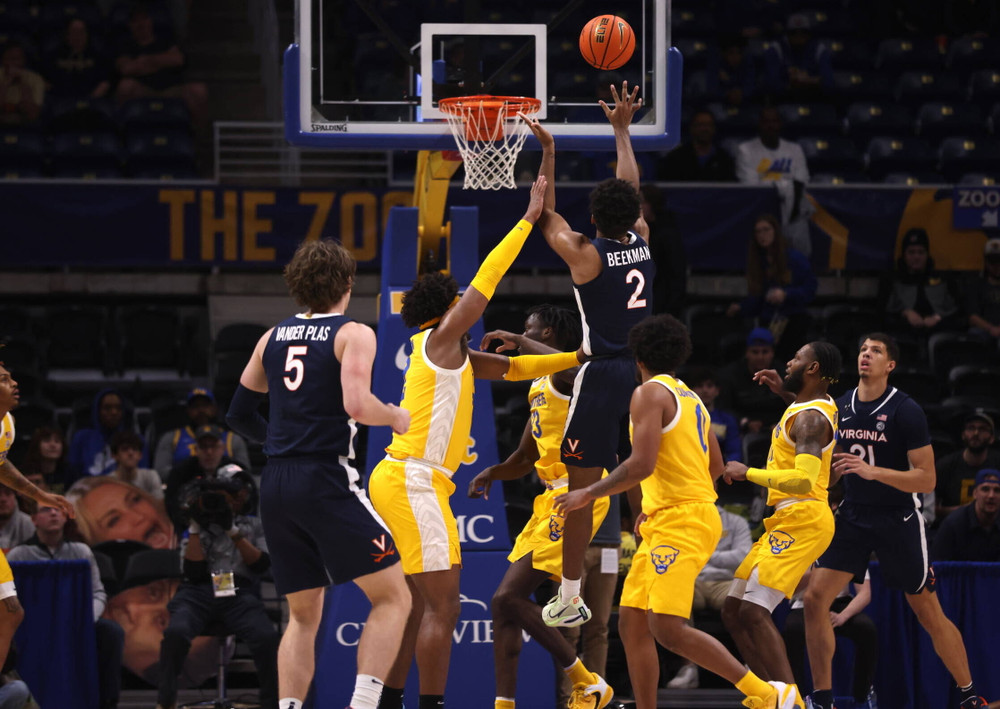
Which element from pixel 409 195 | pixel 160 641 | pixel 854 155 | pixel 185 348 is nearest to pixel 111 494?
pixel 160 641

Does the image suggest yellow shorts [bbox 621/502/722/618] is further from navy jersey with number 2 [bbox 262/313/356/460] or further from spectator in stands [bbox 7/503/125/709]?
spectator in stands [bbox 7/503/125/709]

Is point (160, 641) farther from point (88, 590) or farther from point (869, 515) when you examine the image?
point (869, 515)

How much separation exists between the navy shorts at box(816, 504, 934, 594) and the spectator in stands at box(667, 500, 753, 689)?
1854 mm

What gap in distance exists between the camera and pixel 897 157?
14961 mm

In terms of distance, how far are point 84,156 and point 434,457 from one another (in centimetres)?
871

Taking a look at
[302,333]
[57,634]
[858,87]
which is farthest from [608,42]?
[858,87]

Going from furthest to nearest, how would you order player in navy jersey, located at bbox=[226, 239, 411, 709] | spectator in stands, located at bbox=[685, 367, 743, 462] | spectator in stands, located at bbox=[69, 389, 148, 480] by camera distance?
spectator in stands, located at bbox=[69, 389, 148, 480]
spectator in stands, located at bbox=[685, 367, 743, 462]
player in navy jersey, located at bbox=[226, 239, 411, 709]

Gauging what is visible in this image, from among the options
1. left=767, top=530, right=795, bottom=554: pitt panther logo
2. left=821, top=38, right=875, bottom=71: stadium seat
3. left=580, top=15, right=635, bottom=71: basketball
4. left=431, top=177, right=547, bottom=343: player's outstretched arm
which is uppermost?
left=821, top=38, right=875, bottom=71: stadium seat

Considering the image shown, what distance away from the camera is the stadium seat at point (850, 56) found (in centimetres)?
1639

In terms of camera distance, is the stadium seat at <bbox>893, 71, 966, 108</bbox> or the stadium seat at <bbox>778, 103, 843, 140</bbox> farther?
the stadium seat at <bbox>893, 71, 966, 108</bbox>

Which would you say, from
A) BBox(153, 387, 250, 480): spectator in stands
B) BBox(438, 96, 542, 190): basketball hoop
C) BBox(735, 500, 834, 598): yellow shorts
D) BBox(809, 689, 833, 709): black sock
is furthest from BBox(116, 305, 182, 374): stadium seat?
BBox(809, 689, 833, 709): black sock

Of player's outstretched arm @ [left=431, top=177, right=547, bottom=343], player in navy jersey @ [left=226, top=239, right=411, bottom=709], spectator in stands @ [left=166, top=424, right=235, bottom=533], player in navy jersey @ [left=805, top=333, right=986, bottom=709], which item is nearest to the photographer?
player in navy jersey @ [left=226, top=239, right=411, bottom=709]

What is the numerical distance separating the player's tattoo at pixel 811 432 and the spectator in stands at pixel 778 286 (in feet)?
17.6

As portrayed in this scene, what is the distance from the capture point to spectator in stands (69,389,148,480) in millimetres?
11297
